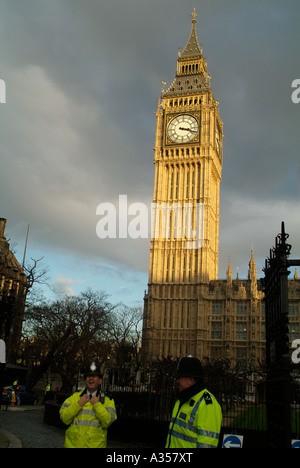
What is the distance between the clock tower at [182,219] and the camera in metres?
68.2

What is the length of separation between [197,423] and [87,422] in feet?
5.50

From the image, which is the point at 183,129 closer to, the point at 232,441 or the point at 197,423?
the point at 232,441

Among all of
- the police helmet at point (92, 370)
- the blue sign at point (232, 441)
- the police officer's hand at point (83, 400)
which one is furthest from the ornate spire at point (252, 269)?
the police officer's hand at point (83, 400)

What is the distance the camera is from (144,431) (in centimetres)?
1369

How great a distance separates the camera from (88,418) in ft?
17.4

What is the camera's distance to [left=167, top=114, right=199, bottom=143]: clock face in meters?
74.6

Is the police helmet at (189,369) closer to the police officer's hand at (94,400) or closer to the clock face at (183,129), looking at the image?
the police officer's hand at (94,400)

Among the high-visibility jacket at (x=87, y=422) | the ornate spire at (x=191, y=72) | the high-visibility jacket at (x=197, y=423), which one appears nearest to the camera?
the high-visibility jacket at (x=197, y=423)

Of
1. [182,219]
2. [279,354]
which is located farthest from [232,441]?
[182,219]

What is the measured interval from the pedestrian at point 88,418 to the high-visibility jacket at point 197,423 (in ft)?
3.41

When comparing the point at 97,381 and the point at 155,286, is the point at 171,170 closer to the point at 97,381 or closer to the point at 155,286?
the point at 155,286

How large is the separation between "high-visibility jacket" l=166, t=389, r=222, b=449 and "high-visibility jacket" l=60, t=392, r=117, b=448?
3.36ft

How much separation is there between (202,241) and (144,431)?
190ft
